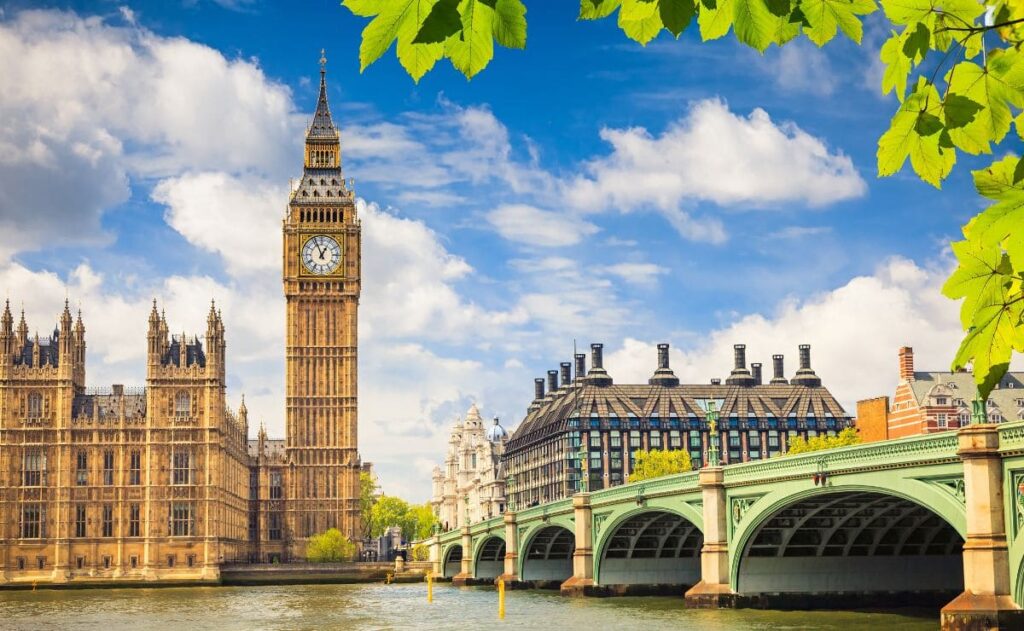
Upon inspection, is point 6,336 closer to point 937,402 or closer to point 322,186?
point 322,186

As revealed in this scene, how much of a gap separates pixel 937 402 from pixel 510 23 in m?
104

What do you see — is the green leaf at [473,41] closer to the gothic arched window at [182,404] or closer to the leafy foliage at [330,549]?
the gothic arched window at [182,404]

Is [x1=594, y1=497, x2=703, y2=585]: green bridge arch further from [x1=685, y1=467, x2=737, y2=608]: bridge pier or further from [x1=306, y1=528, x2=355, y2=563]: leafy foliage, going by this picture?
[x1=306, y1=528, x2=355, y2=563]: leafy foliage

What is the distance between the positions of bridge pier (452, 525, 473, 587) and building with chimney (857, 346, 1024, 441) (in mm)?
33936

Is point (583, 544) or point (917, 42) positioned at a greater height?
point (917, 42)

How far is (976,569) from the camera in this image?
38281 mm

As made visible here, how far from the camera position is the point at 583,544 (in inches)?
2928

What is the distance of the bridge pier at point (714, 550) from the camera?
5634cm

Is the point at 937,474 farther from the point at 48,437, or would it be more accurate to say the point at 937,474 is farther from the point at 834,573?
the point at 48,437

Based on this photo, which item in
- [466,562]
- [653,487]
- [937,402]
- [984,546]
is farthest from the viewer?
[466,562]

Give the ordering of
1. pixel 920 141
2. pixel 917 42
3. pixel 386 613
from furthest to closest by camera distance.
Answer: pixel 386 613 → pixel 920 141 → pixel 917 42

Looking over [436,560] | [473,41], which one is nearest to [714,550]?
[473,41]

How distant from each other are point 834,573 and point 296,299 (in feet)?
321

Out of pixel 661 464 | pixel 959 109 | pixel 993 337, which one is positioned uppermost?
pixel 959 109
